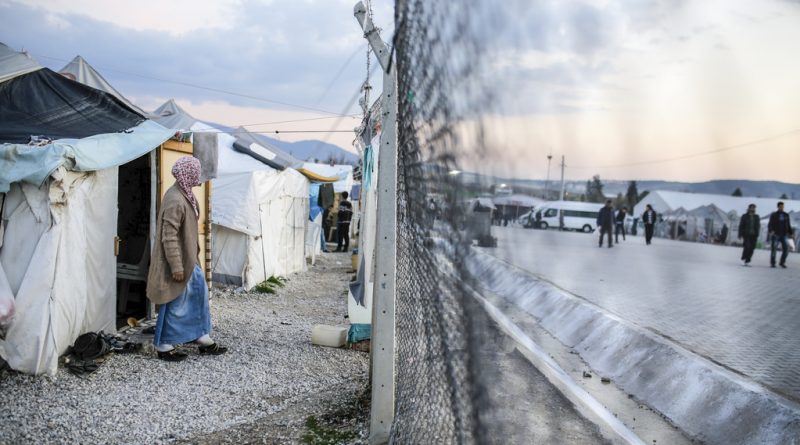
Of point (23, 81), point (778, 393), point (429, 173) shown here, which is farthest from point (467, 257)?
point (23, 81)

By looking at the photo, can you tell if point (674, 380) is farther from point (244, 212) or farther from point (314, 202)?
point (314, 202)

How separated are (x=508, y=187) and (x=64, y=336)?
5.24 m

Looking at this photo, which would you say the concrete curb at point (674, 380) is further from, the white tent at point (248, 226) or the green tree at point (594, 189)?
the white tent at point (248, 226)

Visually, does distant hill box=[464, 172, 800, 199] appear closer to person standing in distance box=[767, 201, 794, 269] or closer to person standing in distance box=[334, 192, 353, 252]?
person standing in distance box=[767, 201, 794, 269]

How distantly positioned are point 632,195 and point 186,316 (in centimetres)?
477

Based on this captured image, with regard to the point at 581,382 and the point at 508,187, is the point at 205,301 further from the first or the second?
the point at 508,187

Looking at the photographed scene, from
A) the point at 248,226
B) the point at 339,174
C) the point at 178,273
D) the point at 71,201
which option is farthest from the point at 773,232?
the point at 339,174

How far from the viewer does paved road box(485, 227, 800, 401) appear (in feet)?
10.6

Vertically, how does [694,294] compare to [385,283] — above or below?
below

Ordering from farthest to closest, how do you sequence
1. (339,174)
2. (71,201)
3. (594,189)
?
(339,174) < (71,201) < (594,189)

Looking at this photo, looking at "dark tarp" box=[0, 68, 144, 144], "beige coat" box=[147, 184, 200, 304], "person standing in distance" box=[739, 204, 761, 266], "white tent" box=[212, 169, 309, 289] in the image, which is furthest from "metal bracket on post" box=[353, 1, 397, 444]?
"person standing in distance" box=[739, 204, 761, 266]

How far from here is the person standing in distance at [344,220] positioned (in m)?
17.9

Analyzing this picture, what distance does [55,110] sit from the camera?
21.7 feet

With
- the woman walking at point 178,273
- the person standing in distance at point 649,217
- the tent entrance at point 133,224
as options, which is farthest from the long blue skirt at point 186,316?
the person standing in distance at point 649,217
